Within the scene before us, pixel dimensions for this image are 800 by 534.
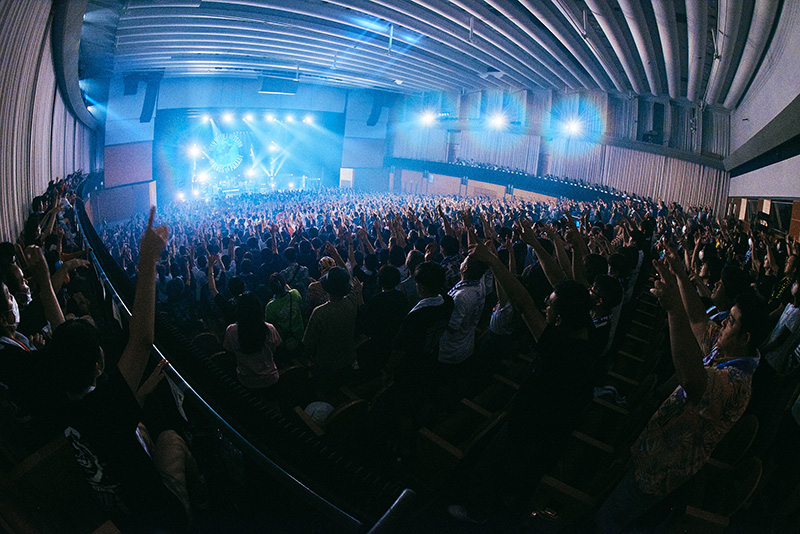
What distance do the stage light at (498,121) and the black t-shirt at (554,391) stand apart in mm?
26885

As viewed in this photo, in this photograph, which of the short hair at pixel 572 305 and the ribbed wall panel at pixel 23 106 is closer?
the short hair at pixel 572 305

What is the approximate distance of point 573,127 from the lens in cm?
2241

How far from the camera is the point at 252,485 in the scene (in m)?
1.58

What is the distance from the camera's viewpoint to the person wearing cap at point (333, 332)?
3312 mm

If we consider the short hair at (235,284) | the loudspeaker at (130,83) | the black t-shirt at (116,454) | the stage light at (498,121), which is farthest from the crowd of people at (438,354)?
the stage light at (498,121)

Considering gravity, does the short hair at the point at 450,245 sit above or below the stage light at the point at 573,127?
below

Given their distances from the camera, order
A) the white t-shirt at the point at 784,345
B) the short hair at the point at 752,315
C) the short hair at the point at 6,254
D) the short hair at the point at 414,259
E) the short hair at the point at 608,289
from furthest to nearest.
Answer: the short hair at the point at 414,259, the short hair at the point at 6,254, the white t-shirt at the point at 784,345, the short hair at the point at 608,289, the short hair at the point at 752,315

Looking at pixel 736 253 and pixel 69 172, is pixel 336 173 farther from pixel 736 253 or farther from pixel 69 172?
pixel 736 253

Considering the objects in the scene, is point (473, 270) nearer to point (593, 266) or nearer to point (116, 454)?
point (593, 266)

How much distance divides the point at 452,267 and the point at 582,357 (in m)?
2.88

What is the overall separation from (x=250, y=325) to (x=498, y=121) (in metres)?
27.1

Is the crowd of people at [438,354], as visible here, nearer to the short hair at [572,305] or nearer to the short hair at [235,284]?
the short hair at [572,305]

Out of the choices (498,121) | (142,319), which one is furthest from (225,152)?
(142,319)

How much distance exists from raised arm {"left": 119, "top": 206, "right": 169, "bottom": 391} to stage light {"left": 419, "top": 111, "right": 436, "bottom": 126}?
31.6 metres
